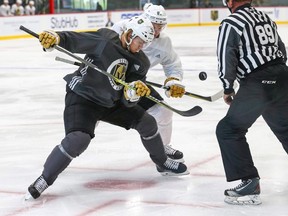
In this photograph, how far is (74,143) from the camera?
3533 millimetres

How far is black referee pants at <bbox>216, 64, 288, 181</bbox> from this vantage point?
3.42 metres

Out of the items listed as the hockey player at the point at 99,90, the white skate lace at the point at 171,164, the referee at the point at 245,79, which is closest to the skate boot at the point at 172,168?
the white skate lace at the point at 171,164

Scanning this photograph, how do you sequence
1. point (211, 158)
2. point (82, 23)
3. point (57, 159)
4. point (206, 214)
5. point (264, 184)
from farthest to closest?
point (82, 23) < point (211, 158) < point (264, 184) < point (57, 159) < point (206, 214)

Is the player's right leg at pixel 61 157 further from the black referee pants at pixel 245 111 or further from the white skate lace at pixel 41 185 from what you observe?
the black referee pants at pixel 245 111

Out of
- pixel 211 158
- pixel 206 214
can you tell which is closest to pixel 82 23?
pixel 211 158

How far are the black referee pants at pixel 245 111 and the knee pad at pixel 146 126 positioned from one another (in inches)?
20.6

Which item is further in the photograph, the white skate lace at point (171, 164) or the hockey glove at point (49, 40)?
the white skate lace at point (171, 164)

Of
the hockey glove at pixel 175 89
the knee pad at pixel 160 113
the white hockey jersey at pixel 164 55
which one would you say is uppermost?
the white hockey jersey at pixel 164 55

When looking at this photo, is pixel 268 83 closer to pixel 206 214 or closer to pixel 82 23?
pixel 206 214

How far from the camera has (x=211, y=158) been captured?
4.56m

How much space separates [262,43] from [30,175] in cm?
152

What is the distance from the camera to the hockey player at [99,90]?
3574 mm

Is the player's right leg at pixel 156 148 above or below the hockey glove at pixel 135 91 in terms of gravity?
below

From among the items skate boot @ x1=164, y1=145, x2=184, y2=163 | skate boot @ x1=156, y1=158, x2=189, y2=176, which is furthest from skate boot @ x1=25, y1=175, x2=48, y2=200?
skate boot @ x1=164, y1=145, x2=184, y2=163
